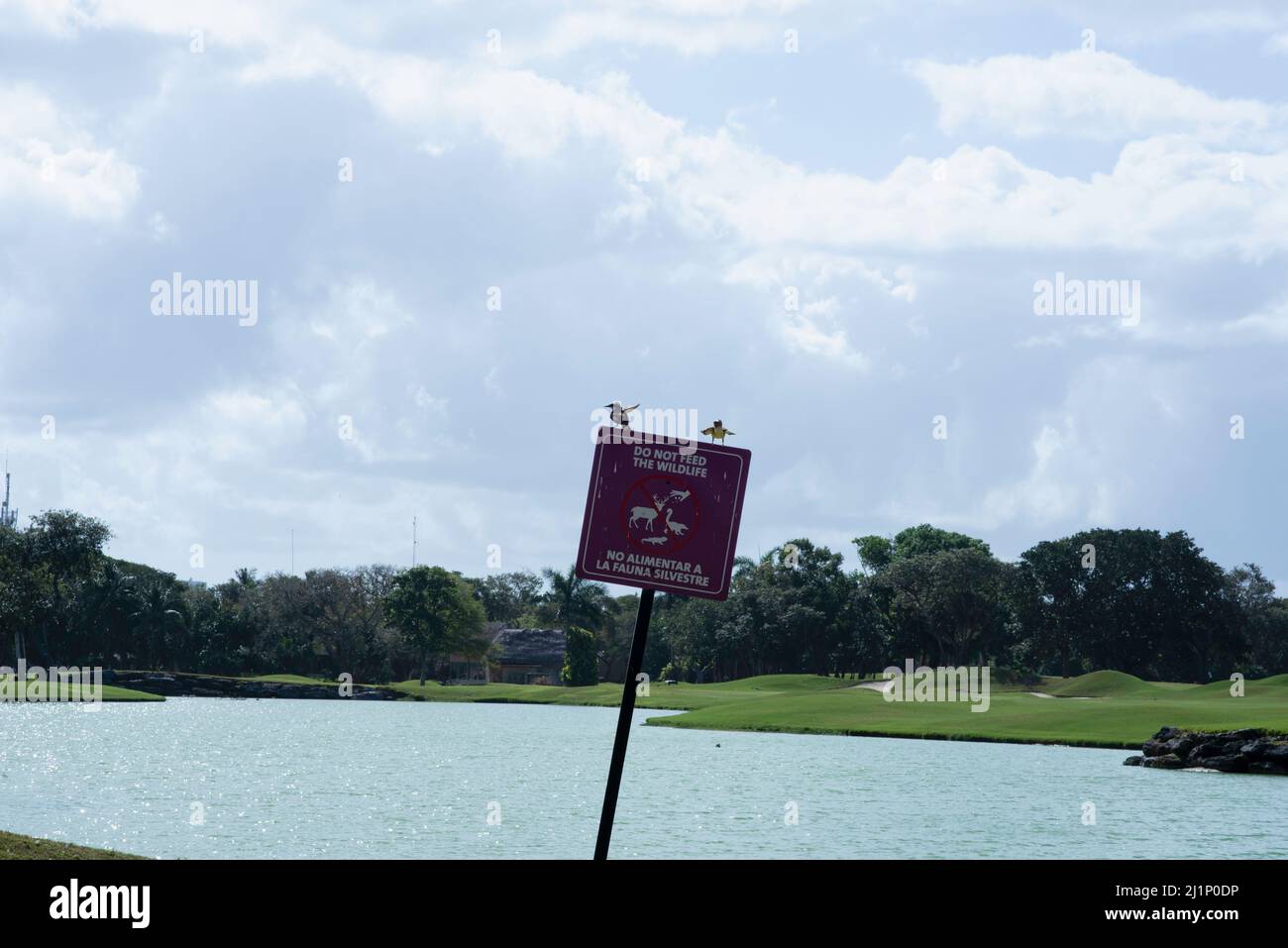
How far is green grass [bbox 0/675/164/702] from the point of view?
433ft

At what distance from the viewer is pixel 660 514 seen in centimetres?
1379

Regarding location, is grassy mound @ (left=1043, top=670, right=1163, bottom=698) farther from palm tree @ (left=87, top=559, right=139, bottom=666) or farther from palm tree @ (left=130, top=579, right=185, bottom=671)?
palm tree @ (left=87, top=559, right=139, bottom=666)

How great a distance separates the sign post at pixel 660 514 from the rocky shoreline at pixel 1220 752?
5395cm

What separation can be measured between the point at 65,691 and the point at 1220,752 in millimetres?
117735

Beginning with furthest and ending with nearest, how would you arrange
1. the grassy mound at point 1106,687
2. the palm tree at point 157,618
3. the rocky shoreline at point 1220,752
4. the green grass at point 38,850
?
the palm tree at point 157,618 → the grassy mound at point 1106,687 → the rocky shoreline at point 1220,752 → the green grass at point 38,850

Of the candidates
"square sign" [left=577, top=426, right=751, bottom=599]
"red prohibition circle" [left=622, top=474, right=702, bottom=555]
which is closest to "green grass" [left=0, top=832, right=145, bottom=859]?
"square sign" [left=577, top=426, right=751, bottom=599]

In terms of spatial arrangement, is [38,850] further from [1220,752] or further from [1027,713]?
[1027,713]

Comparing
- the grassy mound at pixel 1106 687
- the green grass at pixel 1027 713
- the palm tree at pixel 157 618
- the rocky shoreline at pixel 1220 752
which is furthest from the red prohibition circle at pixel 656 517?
the palm tree at pixel 157 618

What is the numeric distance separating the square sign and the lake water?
69.1 feet

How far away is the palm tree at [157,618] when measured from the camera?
164 meters

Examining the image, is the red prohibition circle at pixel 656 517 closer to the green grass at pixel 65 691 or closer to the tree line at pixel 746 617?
the green grass at pixel 65 691
